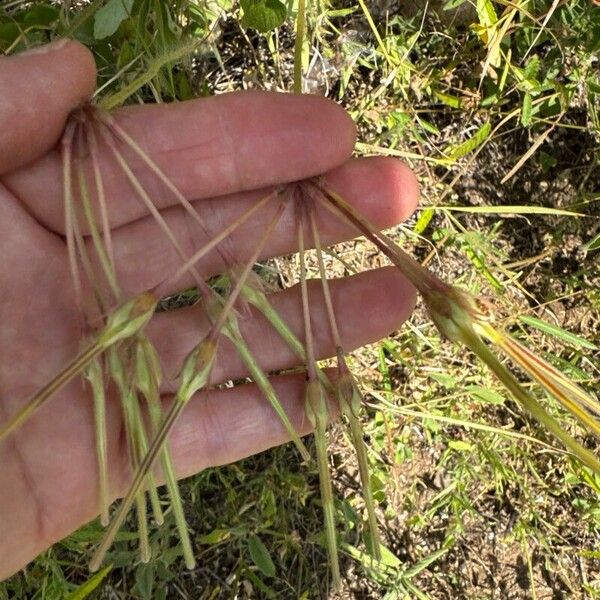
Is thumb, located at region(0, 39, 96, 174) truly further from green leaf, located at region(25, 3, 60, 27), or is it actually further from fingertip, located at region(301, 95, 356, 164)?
fingertip, located at region(301, 95, 356, 164)

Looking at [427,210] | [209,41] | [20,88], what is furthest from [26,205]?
[427,210]

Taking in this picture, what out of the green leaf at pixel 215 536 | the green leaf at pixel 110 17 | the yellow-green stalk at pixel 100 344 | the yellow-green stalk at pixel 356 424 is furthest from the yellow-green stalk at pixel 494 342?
the green leaf at pixel 215 536

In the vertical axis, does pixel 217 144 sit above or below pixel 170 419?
above

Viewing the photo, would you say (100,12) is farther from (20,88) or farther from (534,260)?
(534,260)

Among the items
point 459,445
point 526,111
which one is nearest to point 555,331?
point 459,445

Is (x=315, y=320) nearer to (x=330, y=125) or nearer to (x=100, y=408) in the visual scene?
(x=330, y=125)

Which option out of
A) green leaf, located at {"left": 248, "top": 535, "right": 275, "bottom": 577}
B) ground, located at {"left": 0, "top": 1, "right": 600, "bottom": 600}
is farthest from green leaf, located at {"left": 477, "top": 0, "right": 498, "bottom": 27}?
green leaf, located at {"left": 248, "top": 535, "right": 275, "bottom": 577}
